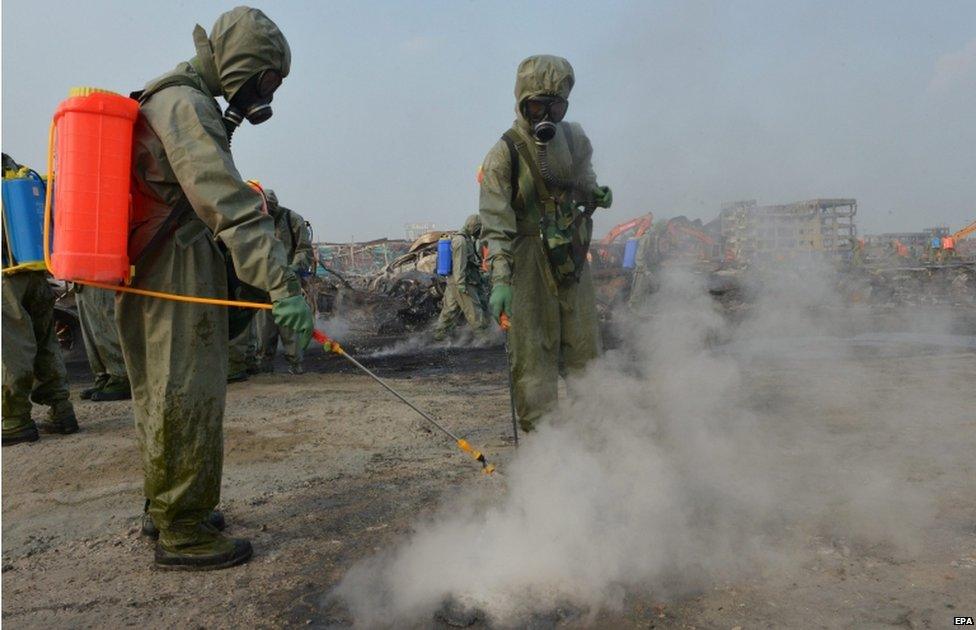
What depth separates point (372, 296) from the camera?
13672mm

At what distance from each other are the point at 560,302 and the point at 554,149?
2.67ft

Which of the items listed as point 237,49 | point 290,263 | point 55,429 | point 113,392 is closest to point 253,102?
point 237,49

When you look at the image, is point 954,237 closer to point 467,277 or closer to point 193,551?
point 467,277

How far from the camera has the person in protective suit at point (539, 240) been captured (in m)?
3.39

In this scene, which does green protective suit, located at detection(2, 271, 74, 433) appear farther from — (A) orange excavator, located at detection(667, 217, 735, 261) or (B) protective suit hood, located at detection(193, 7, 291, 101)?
(A) orange excavator, located at detection(667, 217, 735, 261)

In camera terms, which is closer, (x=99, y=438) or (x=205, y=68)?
(x=205, y=68)

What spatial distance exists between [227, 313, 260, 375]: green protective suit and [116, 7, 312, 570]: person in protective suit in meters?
4.29

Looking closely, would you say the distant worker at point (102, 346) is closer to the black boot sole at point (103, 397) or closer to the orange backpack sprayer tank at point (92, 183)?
the black boot sole at point (103, 397)

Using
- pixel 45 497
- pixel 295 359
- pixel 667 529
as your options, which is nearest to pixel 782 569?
pixel 667 529

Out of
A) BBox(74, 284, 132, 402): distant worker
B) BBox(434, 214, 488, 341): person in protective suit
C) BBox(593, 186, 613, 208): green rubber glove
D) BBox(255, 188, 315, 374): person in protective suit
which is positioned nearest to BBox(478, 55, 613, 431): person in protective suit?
Answer: BBox(593, 186, 613, 208): green rubber glove

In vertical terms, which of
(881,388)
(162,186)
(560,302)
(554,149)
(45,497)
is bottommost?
(45,497)

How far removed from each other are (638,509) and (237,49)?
98.3 inches

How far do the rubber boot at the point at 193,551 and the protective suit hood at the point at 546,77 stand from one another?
2.50 m

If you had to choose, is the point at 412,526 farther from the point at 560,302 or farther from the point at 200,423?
the point at 560,302
